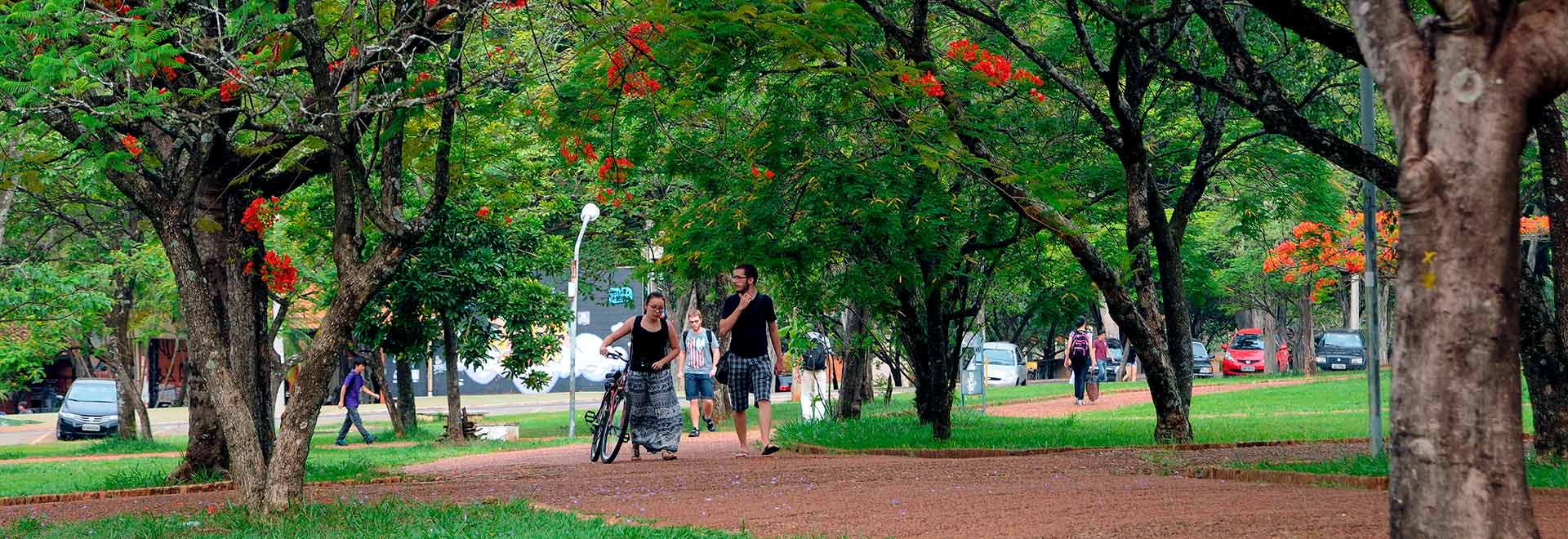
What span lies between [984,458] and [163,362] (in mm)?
47415

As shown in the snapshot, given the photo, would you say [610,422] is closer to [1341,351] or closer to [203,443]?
[203,443]

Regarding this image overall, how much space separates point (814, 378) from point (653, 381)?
326 inches

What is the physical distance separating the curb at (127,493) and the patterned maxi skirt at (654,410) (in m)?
2.37

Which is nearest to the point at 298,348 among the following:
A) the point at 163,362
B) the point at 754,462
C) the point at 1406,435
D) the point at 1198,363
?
the point at 163,362

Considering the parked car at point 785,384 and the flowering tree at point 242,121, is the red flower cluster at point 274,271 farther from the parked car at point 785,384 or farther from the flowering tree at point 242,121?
the parked car at point 785,384

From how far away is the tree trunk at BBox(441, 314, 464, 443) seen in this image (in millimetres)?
20641

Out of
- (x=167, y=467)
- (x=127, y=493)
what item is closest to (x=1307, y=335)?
(x=167, y=467)

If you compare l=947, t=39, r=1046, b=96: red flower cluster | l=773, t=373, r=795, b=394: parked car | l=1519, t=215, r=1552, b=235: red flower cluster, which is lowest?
l=773, t=373, r=795, b=394: parked car

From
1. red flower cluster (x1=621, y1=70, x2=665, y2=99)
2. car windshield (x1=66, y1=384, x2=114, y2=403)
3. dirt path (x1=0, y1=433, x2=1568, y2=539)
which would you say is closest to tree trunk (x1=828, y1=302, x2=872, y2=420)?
dirt path (x1=0, y1=433, x2=1568, y2=539)

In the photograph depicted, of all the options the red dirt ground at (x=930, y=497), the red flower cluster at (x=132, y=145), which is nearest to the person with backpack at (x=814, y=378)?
the red dirt ground at (x=930, y=497)

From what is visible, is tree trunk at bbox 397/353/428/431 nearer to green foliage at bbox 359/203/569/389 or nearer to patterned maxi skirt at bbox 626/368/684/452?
green foliage at bbox 359/203/569/389

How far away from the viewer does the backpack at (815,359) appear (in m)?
20.4

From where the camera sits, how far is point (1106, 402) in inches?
1115

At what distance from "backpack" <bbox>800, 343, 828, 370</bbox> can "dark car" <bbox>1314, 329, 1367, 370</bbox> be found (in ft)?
101
